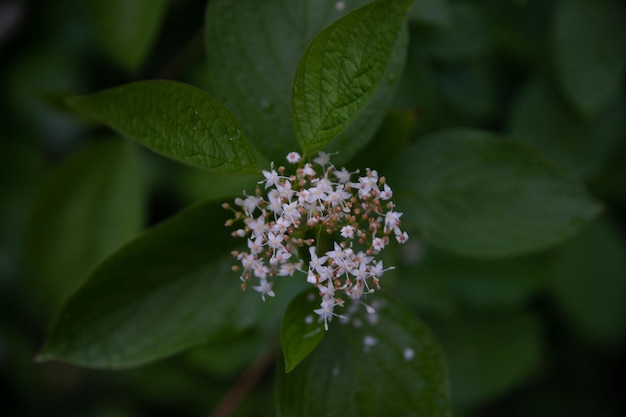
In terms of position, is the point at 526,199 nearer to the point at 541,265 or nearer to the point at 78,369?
the point at 541,265

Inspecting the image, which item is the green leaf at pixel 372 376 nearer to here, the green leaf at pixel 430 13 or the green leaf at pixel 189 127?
the green leaf at pixel 189 127

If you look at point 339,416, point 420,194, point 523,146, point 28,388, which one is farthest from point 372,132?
point 28,388

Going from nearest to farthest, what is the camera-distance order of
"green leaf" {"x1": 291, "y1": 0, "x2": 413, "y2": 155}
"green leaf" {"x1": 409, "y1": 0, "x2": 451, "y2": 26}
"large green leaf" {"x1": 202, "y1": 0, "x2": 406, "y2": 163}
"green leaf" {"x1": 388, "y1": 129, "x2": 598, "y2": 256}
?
"green leaf" {"x1": 291, "y1": 0, "x2": 413, "y2": 155}, "large green leaf" {"x1": 202, "y1": 0, "x2": 406, "y2": 163}, "green leaf" {"x1": 388, "y1": 129, "x2": 598, "y2": 256}, "green leaf" {"x1": 409, "y1": 0, "x2": 451, "y2": 26}

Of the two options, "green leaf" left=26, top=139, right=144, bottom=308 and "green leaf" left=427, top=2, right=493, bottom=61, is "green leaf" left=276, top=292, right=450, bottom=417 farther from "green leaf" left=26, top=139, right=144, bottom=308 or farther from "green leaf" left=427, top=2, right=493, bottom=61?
"green leaf" left=427, top=2, right=493, bottom=61

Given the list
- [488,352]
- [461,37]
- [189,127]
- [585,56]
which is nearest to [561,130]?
[585,56]

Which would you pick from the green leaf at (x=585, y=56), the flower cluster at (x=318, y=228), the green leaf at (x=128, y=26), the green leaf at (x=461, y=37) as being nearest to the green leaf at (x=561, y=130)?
the green leaf at (x=585, y=56)

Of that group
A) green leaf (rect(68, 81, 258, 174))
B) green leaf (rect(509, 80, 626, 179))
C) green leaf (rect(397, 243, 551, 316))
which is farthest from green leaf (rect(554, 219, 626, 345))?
green leaf (rect(68, 81, 258, 174))
